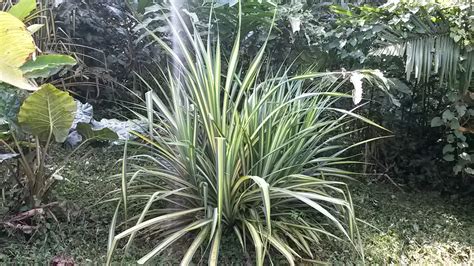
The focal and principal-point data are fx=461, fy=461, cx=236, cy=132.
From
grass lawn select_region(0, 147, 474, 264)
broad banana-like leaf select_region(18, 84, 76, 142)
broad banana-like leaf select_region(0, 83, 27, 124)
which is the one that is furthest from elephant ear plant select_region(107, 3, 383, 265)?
broad banana-like leaf select_region(0, 83, 27, 124)

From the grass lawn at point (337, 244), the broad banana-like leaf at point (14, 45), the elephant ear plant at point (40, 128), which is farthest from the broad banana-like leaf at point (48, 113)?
the grass lawn at point (337, 244)

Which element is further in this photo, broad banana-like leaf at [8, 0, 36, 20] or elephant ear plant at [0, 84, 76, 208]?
broad banana-like leaf at [8, 0, 36, 20]

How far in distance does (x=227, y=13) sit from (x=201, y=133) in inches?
48.9

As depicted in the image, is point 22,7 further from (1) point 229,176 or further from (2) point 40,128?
(1) point 229,176

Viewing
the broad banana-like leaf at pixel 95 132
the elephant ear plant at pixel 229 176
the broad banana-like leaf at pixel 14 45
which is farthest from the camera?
the broad banana-like leaf at pixel 95 132

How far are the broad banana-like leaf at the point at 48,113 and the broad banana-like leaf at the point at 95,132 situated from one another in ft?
0.37

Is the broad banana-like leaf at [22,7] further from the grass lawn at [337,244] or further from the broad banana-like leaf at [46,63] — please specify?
the grass lawn at [337,244]

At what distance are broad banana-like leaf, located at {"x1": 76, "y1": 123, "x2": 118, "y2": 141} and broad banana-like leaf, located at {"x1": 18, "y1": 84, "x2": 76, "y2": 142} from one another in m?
0.11

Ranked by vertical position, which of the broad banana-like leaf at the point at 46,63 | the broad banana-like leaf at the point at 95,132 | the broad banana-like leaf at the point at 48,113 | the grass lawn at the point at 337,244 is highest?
the broad banana-like leaf at the point at 46,63

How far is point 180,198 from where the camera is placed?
82.0 inches

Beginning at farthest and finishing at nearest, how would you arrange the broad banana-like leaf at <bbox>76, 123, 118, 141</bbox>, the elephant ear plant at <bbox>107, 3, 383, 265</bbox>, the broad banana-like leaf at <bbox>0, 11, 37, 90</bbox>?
the broad banana-like leaf at <bbox>76, 123, 118, 141</bbox> → the elephant ear plant at <bbox>107, 3, 383, 265</bbox> → the broad banana-like leaf at <bbox>0, 11, 37, 90</bbox>

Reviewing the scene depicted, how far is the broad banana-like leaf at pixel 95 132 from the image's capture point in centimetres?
207

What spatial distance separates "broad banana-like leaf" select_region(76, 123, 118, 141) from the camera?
2.07 meters

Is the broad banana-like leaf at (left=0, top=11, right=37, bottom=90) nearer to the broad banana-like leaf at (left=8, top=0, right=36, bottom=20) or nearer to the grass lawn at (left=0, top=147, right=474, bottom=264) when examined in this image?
the broad banana-like leaf at (left=8, top=0, right=36, bottom=20)
